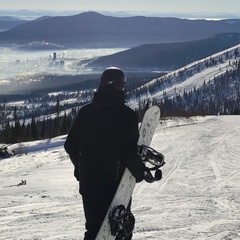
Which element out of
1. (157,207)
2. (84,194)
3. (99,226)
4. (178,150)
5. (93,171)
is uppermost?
(93,171)

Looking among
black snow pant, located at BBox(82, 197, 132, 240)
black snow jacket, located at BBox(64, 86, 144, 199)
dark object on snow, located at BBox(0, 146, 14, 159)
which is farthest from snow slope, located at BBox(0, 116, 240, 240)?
dark object on snow, located at BBox(0, 146, 14, 159)

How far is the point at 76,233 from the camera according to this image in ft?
25.1

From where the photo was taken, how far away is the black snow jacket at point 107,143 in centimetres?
483

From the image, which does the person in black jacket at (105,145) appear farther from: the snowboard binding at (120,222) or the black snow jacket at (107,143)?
the snowboard binding at (120,222)

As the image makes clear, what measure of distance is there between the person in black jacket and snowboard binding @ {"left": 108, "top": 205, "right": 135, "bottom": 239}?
14 cm

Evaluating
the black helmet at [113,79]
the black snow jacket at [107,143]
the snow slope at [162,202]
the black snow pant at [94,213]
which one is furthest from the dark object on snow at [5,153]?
the black helmet at [113,79]

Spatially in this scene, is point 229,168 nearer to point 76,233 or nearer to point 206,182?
point 206,182

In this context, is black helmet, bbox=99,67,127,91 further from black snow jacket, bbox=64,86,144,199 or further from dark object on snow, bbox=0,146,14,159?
dark object on snow, bbox=0,146,14,159

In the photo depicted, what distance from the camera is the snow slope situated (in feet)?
25.2

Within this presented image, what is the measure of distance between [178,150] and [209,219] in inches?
373

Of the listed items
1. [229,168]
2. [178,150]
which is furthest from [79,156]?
[178,150]

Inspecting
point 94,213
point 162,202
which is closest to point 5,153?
point 162,202

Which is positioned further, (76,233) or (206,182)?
(206,182)

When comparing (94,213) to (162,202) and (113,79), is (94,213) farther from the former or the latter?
(162,202)
